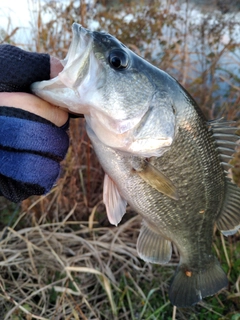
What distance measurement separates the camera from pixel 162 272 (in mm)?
2211

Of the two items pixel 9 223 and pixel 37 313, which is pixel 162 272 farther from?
pixel 9 223

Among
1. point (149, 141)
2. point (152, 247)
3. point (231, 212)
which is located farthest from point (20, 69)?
point (231, 212)

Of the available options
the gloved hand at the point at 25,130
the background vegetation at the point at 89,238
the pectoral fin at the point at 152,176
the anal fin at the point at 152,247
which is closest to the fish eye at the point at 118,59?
the gloved hand at the point at 25,130

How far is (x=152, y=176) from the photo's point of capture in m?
1.25

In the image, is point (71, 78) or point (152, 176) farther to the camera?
point (152, 176)

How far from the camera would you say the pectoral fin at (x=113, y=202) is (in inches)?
52.9

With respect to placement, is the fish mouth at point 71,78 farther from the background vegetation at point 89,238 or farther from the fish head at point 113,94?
the background vegetation at point 89,238

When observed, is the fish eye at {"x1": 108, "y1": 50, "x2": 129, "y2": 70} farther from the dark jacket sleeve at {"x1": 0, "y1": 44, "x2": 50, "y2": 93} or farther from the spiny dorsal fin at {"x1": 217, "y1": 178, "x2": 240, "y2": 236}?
the spiny dorsal fin at {"x1": 217, "y1": 178, "x2": 240, "y2": 236}

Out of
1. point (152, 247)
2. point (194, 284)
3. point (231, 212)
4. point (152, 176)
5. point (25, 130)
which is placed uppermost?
point (25, 130)

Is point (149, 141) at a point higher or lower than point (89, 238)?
higher

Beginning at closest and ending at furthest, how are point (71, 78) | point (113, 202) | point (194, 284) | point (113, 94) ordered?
1. point (71, 78)
2. point (113, 94)
3. point (113, 202)
4. point (194, 284)

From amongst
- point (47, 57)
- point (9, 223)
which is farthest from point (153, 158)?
point (9, 223)

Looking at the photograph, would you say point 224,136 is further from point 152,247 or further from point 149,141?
point 152,247

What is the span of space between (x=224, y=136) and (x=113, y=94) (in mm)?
511
